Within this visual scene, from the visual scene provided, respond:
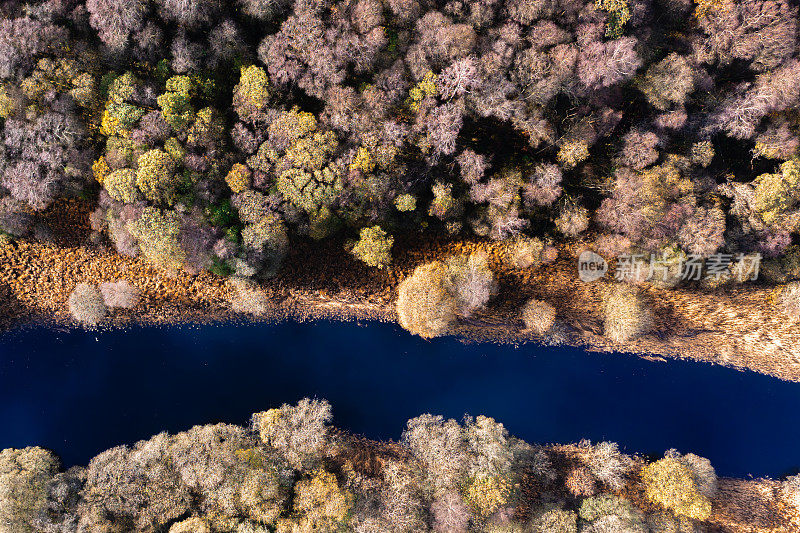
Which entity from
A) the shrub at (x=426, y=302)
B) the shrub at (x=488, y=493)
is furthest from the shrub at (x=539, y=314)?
the shrub at (x=488, y=493)

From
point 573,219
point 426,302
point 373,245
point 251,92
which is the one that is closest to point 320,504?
point 426,302

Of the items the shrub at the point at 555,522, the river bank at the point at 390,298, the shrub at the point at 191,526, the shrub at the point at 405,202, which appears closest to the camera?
the shrub at the point at 405,202

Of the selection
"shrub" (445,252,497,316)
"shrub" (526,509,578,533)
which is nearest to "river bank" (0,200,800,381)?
"shrub" (445,252,497,316)

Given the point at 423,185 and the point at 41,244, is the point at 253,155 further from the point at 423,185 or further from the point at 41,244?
the point at 41,244

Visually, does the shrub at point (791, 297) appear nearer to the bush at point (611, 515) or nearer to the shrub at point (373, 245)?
the bush at point (611, 515)

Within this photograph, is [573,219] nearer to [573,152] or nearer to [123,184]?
[573,152]

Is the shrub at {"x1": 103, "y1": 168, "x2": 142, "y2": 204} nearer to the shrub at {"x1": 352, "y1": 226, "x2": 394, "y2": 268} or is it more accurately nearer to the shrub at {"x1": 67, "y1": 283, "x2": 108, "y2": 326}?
the shrub at {"x1": 67, "y1": 283, "x2": 108, "y2": 326}
